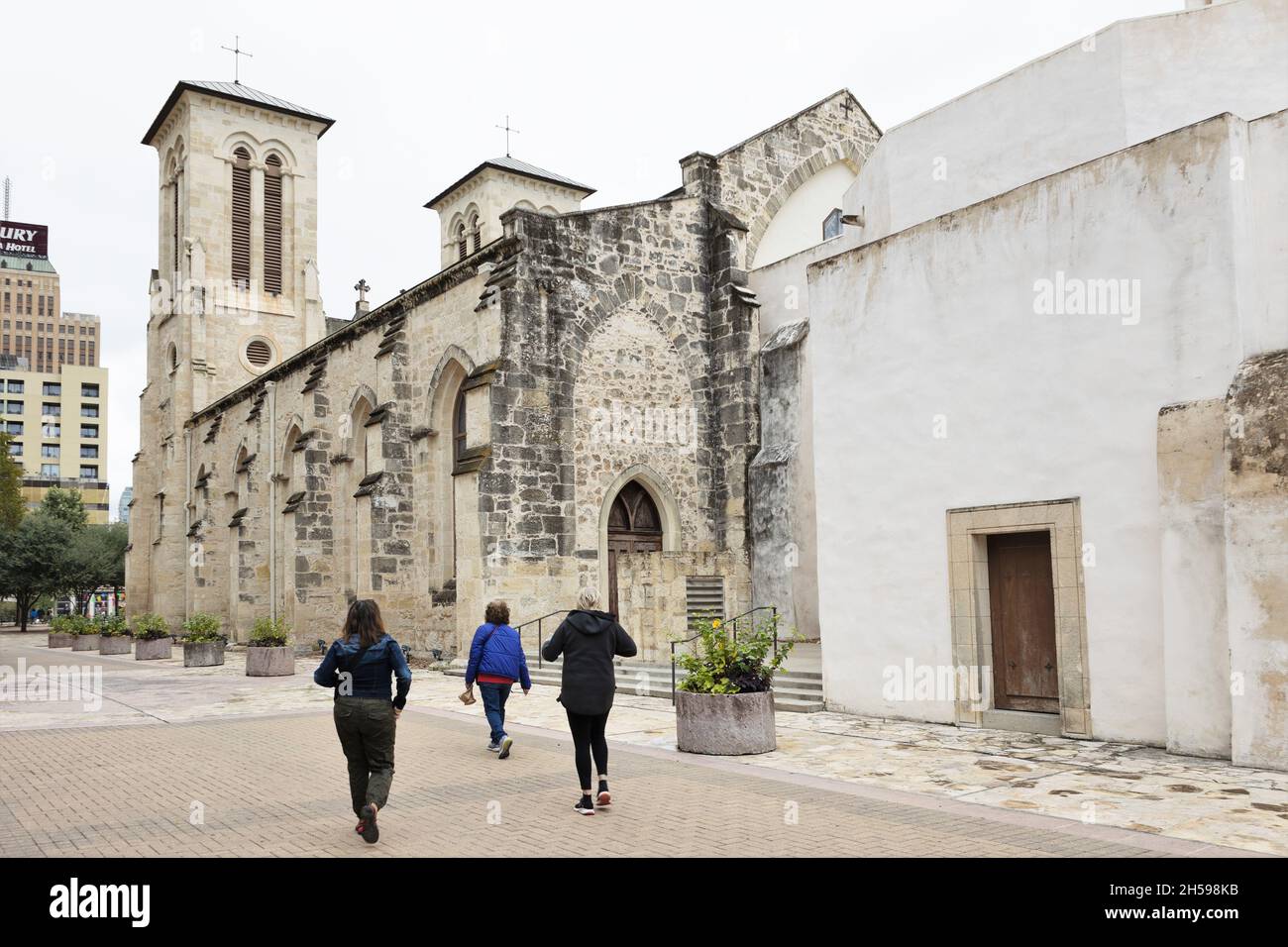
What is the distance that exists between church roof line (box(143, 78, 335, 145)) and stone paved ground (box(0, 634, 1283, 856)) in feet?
109

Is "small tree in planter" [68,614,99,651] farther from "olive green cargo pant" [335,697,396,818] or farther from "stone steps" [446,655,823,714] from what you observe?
"olive green cargo pant" [335,697,396,818]

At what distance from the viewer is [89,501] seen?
364ft

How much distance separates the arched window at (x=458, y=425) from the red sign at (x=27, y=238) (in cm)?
12345

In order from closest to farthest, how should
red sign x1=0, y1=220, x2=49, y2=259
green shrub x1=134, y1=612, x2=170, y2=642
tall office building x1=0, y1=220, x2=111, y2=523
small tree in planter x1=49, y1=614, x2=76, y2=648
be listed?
green shrub x1=134, y1=612, x2=170, y2=642 → small tree in planter x1=49, y1=614, x2=76, y2=648 → tall office building x1=0, y1=220, x2=111, y2=523 → red sign x1=0, y1=220, x2=49, y2=259

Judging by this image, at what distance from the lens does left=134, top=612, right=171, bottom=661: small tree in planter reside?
89.6 feet

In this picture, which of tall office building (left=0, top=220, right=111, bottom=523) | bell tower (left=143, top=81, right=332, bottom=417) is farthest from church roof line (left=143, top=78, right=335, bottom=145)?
tall office building (left=0, top=220, right=111, bottom=523)

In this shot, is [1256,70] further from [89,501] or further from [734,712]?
[89,501]

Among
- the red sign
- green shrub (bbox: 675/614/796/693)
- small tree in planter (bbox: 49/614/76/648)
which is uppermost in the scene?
the red sign

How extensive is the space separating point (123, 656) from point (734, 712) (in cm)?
2500

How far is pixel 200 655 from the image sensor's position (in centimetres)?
2466

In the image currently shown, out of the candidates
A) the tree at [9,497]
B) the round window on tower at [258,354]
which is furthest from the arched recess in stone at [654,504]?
the tree at [9,497]

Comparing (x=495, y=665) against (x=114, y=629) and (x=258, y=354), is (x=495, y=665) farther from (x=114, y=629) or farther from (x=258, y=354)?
(x=258, y=354)

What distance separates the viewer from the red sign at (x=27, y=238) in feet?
400

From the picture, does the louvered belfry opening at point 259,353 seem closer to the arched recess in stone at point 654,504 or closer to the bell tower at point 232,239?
the bell tower at point 232,239
